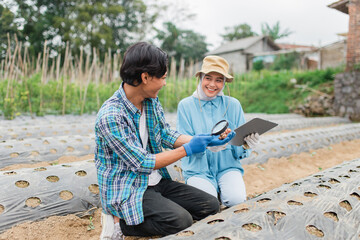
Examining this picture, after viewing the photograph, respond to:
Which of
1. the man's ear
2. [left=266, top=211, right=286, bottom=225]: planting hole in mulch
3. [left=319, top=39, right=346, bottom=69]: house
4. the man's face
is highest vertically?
[left=319, top=39, right=346, bottom=69]: house

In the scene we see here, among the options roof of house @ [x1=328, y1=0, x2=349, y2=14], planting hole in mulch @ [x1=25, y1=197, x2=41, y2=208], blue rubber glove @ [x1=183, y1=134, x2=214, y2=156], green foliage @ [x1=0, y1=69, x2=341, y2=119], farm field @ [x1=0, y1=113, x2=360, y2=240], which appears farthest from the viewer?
roof of house @ [x1=328, y1=0, x2=349, y2=14]

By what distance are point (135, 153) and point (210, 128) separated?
88cm

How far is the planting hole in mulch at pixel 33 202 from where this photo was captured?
6.22 feet

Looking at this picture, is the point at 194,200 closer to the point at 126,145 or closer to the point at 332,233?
the point at 126,145

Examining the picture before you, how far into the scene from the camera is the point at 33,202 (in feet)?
6.30

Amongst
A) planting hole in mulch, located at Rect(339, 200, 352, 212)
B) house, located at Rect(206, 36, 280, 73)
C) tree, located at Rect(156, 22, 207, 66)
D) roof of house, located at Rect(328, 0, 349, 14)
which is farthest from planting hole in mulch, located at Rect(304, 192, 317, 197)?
tree, located at Rect(156, 22, 207, 66)

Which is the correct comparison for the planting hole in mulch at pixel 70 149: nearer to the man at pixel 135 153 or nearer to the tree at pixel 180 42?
the man at pixel 135 153

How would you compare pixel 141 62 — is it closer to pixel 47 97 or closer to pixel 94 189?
pixel 94 189

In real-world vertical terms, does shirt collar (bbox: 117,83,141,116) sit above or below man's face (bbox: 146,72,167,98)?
below

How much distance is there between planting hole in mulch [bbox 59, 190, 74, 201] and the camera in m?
2.02

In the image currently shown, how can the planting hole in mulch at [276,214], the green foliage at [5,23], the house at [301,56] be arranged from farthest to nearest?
the house at [301,56] < the green foliage at [5,23] < the planting hole in mulch at [276,214]

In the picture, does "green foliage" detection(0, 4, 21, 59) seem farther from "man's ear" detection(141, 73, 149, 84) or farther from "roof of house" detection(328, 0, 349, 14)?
"man's ear" detection(141, 73, 149, 84)

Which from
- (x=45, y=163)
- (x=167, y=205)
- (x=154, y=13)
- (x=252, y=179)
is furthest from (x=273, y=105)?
(x=154, y=13)

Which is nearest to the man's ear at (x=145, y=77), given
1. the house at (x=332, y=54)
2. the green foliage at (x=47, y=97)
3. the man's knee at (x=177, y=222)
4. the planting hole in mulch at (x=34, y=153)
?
the man's knee at (x=177, y=222)
